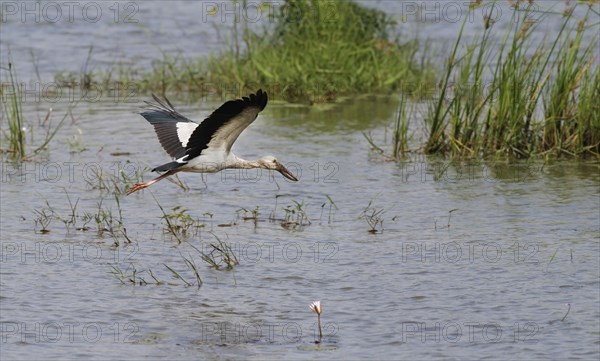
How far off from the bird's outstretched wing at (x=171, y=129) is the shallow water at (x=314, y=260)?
2.04 ft

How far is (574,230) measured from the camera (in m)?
8.69

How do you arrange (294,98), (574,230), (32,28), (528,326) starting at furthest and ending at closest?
(32,28)
(294,98)
(574,230)
(528,326)

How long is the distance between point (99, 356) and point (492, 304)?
7.62ft

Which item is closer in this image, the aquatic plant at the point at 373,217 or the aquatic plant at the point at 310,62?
the aquatic plant at the point at 373,217

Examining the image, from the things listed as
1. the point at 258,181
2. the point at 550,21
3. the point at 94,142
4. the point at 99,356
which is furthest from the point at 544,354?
the point at 550,21

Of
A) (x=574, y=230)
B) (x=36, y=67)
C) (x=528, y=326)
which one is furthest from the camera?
(x=36, y=67)

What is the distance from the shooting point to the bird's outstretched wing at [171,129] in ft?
27.8

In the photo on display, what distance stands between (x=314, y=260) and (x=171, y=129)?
4.82 feet

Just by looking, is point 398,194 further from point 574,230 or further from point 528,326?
point 528,326

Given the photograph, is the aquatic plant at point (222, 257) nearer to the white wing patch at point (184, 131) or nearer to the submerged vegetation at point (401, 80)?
the white wing patch at point (184, 131)

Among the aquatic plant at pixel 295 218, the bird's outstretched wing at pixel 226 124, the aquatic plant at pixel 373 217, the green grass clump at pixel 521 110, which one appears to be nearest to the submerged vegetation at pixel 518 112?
the green grass clump at pixel 521 110

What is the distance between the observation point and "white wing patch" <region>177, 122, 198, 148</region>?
8.47 metres

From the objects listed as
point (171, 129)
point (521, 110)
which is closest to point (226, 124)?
point (171, 129)

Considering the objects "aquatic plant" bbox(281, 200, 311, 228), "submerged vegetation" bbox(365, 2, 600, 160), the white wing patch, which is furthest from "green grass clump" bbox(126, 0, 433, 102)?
the white wing patch
